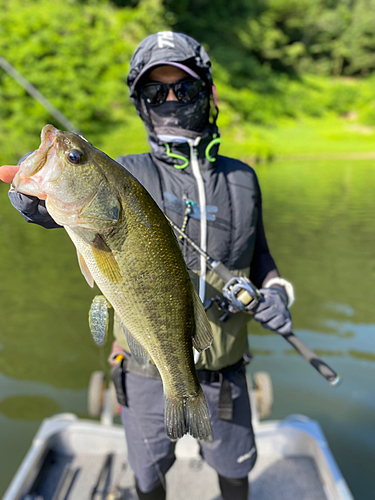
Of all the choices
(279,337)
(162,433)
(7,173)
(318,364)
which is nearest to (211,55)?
(279,337)

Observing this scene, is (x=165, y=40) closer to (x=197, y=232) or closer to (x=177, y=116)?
(x=177, y=116)

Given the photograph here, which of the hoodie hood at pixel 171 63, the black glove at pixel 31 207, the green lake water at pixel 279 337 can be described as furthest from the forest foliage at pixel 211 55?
the black glove at pixel 31 207

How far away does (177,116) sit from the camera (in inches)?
94.1

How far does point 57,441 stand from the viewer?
3502 millimetres

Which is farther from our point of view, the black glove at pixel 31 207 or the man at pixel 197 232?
the man at pixel 197 232

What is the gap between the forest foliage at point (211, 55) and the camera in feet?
79.7

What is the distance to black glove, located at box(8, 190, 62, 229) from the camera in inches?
60.9

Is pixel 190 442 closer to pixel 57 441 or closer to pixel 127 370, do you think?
pixel 57 441

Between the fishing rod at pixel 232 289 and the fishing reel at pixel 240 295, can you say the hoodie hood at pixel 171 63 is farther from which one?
the fishing reel at pixel 240 295

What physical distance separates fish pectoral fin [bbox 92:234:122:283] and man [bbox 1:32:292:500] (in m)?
0.94

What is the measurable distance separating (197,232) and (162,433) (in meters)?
1.14

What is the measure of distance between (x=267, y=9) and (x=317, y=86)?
11537 mm

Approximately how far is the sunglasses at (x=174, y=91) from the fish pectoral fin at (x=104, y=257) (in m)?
1.35

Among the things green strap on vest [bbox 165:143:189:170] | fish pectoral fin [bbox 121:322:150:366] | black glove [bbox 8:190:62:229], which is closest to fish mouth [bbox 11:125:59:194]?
black glove [bbox 8:190:62:229]
